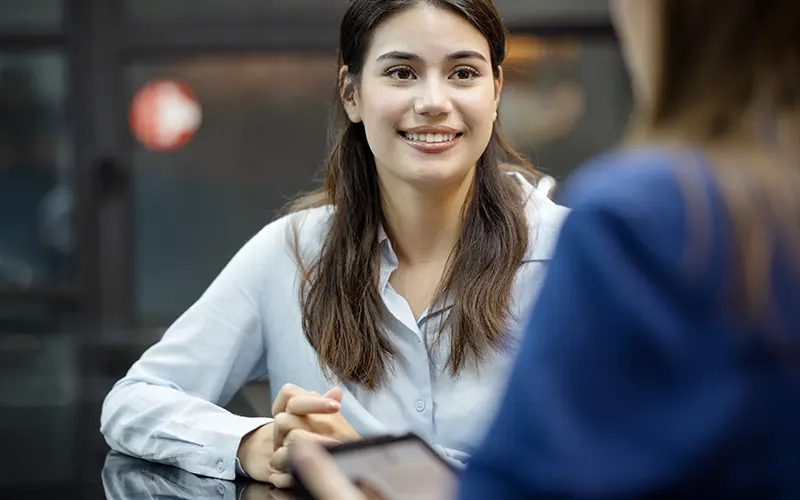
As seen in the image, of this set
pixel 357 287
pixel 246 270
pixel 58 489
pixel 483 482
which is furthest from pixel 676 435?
pixel 246 270

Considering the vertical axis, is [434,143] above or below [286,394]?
above

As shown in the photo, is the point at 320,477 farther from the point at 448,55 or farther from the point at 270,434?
the point at 448,55

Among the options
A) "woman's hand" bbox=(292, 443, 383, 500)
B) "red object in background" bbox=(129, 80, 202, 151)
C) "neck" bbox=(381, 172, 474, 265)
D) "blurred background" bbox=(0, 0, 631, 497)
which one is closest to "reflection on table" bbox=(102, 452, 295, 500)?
"woman's hand" bbox=(292, 443, 383, 500)

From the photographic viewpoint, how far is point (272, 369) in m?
1.81

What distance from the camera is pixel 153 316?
4605mm

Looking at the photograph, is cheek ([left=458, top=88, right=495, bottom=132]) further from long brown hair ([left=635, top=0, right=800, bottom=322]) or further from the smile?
long brown hair ([left=635, top=0, right=800, bottom=322])

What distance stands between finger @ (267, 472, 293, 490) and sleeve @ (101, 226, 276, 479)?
0.36 ft

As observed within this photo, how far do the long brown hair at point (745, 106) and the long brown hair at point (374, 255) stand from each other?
39.7 inches

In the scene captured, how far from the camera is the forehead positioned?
1.66 m

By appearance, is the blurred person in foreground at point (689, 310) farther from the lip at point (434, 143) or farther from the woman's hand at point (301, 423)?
the lip at point (434, 143)

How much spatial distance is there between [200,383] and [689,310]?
1.29 metres

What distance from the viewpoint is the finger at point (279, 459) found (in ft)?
4.21

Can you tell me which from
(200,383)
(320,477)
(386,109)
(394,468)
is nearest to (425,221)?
(386,109)

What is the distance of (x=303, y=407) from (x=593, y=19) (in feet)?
12.3
